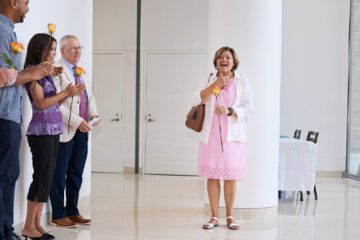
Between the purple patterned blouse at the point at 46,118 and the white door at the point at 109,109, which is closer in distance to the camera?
the purple patterned blouse at the point at 46,118

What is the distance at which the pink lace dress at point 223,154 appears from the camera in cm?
399

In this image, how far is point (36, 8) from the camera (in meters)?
3.87

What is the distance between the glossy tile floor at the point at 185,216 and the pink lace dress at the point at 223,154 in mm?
491

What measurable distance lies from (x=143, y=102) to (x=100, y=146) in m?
1.10

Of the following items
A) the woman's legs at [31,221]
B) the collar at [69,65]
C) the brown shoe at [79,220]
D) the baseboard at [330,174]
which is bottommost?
the baseboard at [330,174]

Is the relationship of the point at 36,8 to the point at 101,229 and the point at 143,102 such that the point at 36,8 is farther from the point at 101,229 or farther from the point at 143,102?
the point at 143,102

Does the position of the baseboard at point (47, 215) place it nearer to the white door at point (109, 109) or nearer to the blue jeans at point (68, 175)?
the blue jeans at point (68, 175)

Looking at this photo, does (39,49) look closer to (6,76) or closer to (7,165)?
(6,76)

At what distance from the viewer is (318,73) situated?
8.27m

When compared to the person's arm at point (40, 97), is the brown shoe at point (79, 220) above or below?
below

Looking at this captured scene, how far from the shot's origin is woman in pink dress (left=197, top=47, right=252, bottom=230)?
3.99 meters

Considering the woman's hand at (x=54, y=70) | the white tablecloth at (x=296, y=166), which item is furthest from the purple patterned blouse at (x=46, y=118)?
the white tablecloth at (x=296, y=166)

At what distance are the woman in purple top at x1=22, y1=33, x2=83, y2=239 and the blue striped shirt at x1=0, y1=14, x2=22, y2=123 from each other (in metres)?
0.34

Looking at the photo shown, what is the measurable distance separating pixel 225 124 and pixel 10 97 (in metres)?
1.83
